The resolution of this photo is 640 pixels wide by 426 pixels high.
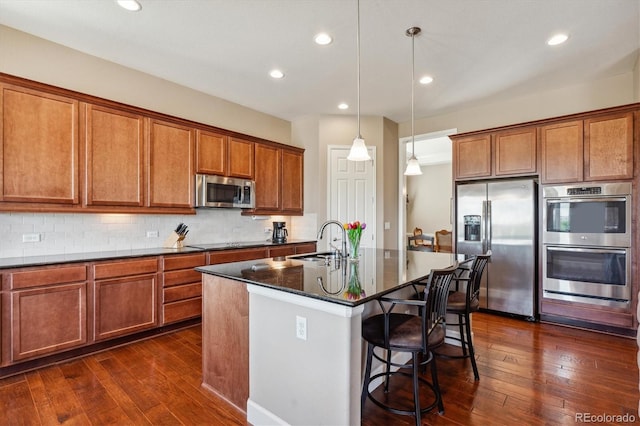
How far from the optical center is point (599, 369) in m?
2.61

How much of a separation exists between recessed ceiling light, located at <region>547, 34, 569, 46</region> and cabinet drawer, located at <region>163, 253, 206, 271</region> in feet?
13.4

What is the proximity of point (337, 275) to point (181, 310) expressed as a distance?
2225mm

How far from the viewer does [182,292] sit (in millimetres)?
3490

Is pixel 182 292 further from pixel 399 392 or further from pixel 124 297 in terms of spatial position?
pixel 399 392

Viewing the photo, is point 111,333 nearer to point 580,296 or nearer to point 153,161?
point 153,161

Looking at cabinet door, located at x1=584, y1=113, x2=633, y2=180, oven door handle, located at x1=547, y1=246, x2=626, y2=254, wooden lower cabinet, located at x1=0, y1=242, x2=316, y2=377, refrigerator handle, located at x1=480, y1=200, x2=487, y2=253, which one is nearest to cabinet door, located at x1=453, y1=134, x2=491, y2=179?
refrigerator handle, located at x1=480, y1=200, x2=487, y2=253

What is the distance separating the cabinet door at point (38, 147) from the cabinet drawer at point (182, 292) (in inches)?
48.5

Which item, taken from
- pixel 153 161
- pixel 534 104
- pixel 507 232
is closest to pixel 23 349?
pixel 153 161

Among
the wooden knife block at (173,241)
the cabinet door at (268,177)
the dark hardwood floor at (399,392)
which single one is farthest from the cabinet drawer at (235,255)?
the dark hardwood floor at (399,392)

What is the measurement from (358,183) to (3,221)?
4.23 metres

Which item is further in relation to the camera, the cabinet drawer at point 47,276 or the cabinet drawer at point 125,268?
the cabinet drawer at point 125,268

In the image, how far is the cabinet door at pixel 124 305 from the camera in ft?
9.55

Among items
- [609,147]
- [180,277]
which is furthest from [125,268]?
[609,147]

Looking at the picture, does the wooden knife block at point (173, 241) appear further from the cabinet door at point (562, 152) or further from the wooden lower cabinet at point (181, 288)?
the cabinet door at point (562, 152)
